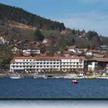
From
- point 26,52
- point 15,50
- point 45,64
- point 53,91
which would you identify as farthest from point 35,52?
point 53,91

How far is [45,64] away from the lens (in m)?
148

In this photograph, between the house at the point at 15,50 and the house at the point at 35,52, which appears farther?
the house at the point at 35,52

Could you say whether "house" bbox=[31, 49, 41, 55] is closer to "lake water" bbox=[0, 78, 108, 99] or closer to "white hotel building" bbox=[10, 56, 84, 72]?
"white hotel building" bbox=[10, 56, 84, 72]

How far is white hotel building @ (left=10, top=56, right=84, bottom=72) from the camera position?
144 meters

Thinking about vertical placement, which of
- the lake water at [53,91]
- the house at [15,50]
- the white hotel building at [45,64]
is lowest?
the white hotel building at [45,64]

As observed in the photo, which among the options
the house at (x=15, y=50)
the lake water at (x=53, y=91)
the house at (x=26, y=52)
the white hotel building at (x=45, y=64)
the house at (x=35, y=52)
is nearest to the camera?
the lake water at (x=53, y=91)

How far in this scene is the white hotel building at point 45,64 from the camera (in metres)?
A: 144

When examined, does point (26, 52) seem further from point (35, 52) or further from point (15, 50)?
point (15, 50)

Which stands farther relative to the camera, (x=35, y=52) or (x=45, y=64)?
(x=35, y=52)

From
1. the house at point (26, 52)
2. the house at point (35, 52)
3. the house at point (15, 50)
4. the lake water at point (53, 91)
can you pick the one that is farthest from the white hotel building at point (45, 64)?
the lake water at point (53, 91)

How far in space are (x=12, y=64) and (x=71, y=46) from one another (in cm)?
5238

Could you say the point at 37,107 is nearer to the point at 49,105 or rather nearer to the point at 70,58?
the point at 49,105

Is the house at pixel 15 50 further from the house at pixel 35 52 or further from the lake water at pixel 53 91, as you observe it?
the lake water at pixel 53 91

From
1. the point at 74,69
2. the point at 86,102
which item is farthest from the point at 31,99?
the point at 74,69
